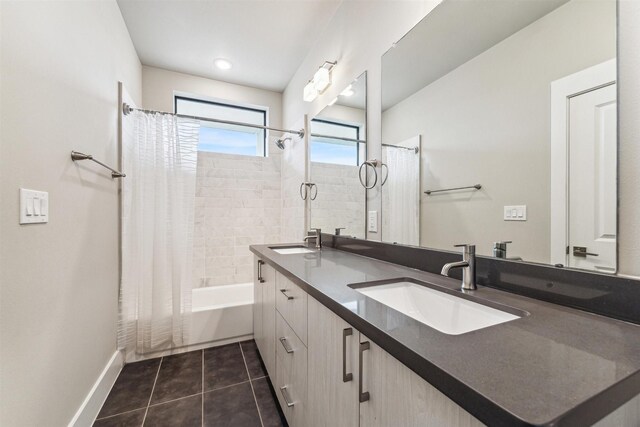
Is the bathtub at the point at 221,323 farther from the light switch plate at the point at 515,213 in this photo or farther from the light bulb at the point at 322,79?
the light switch plate at the point at 515,213

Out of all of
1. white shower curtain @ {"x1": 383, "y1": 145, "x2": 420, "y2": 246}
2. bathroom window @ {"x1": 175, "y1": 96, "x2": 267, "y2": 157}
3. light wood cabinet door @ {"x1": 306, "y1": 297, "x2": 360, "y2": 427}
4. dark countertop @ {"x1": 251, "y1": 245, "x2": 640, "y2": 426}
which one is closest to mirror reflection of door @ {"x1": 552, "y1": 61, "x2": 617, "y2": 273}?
dark countertop @ {"x1": 251, "y1": 245, "x2": 640, "y2": 426}

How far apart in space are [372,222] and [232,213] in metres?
1.93

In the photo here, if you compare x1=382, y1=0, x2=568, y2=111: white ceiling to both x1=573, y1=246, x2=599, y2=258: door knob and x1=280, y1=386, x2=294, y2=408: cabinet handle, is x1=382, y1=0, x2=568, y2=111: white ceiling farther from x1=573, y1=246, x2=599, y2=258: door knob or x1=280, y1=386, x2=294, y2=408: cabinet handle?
x1=280, y1=386, x2=294, y2=408: cabinet handle

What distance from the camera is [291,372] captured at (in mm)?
1229

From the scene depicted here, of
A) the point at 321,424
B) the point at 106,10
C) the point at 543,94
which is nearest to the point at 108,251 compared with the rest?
the point at 106,10

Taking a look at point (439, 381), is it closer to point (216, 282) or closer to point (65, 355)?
point (65, 355)

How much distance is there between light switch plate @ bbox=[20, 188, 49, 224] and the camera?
922 mm

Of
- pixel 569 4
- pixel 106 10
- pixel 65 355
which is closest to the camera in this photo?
pixel 569 4

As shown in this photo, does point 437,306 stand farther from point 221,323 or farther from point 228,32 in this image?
point 228,32

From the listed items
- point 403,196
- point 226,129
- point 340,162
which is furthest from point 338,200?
point 226,129

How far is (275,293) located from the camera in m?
1.53

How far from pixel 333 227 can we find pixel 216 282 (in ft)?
5.35

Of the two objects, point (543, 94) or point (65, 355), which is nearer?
point (543, 94)

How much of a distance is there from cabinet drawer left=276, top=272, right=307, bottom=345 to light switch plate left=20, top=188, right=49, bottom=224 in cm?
98
